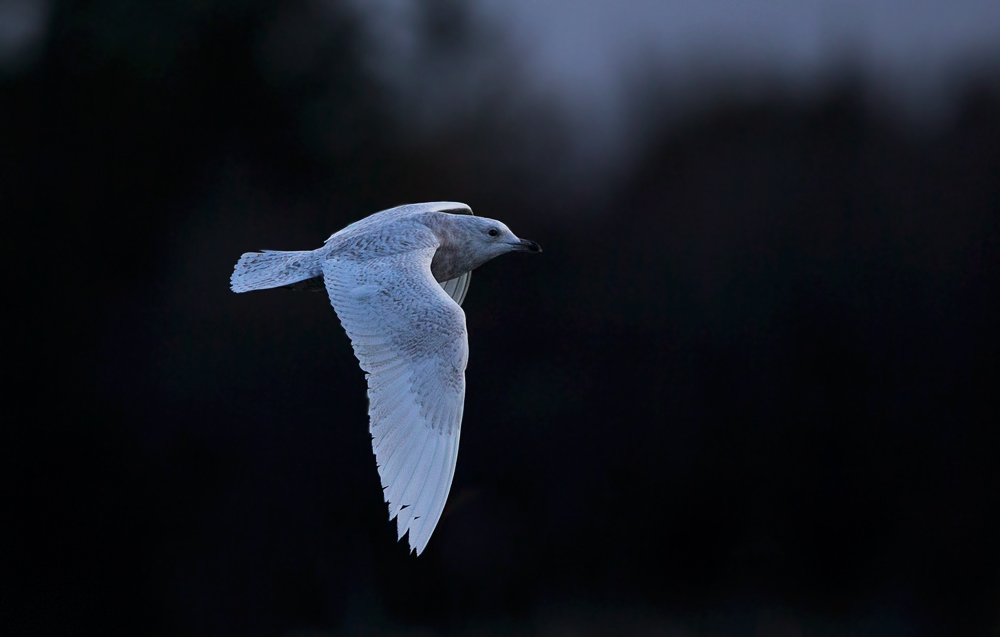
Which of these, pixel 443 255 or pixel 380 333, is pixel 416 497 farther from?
pixel 443 255

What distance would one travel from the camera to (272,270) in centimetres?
271

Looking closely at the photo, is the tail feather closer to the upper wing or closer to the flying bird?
the flying bird

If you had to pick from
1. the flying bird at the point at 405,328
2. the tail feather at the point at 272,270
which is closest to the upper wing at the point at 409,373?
the flying bird at the point at 405,328

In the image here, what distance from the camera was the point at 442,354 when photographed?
2.23 meters

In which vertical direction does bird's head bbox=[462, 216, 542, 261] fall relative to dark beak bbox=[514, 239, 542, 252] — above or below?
above

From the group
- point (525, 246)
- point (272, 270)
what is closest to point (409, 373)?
point (272, 270)

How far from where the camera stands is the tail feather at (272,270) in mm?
2584

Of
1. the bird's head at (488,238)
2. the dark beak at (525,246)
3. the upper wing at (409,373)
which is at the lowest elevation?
the upper wing at (409,373)

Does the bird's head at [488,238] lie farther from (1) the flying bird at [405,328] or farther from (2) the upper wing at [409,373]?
(2) the upper wing at [409,373]

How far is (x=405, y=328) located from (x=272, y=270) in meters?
0.63

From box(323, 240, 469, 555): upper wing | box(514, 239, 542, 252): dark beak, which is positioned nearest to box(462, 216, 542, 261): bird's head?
box(514, 239, 542, 252): dark beak

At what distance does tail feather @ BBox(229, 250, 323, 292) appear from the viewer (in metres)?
2.58

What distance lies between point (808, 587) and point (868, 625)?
88cm

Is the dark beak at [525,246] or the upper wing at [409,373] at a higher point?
the dark beak at [525,246]
